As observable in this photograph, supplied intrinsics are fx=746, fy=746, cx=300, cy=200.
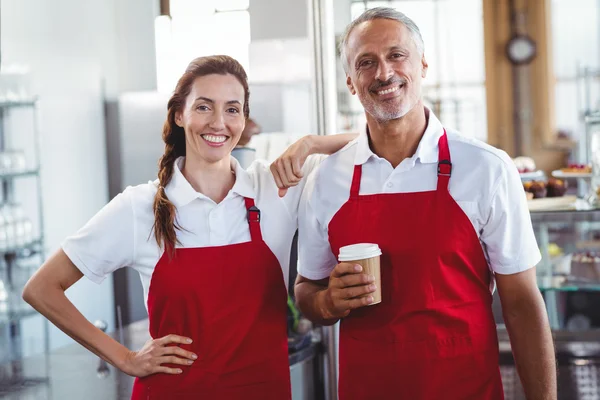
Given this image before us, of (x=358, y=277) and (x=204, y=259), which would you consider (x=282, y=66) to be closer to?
(x=204, y=259)

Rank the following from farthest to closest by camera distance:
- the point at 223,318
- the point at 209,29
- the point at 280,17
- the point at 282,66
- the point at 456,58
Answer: the point at 456,58 < the point at 282,66 < the point at 209,29 < the point at 280,17 < the point at 223,318

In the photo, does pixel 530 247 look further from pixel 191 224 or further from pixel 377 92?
pixel 191 224

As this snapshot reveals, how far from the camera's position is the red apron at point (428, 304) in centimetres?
161

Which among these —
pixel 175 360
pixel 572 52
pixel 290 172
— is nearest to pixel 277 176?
pixel 290 172

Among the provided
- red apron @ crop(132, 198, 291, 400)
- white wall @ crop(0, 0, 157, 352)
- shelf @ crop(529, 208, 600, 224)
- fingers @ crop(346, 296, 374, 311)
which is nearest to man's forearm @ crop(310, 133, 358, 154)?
red apron @ crop(132, 198, 291, 400)

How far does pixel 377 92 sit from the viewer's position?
161 cm

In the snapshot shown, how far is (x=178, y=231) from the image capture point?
177 cm

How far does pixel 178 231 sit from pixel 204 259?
96 mm

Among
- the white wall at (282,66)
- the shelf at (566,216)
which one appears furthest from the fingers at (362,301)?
the shelf at (566,216)

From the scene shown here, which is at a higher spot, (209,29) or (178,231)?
(209,29)

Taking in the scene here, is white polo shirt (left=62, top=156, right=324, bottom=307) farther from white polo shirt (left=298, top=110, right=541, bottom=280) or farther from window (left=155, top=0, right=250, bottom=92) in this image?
window (left=155, top=0, right=250, bottom=92)

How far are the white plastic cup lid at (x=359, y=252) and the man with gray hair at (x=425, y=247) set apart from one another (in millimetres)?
A: 54

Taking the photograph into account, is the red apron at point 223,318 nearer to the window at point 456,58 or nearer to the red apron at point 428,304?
the red apron at point 428,304

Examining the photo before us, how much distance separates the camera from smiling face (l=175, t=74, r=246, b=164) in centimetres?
176
